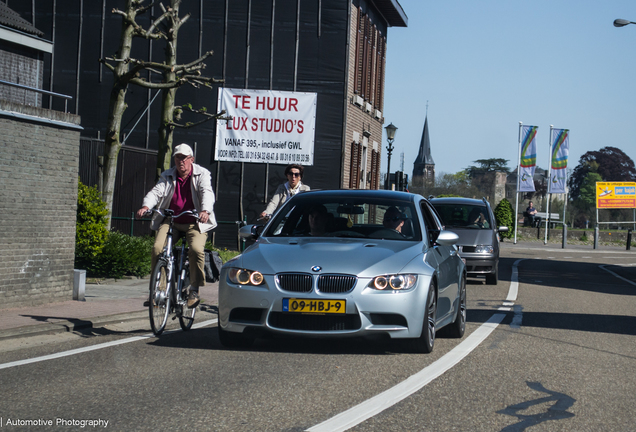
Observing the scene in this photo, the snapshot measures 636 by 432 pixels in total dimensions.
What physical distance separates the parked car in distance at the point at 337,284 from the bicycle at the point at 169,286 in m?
0.90

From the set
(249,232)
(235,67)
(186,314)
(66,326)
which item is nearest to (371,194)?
(249,232)

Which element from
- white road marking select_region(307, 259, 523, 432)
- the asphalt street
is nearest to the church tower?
white road marking select_region(307, 259, 523, 432)

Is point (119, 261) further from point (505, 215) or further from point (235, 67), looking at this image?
point (505, 215)

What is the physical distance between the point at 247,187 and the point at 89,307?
19.4 m

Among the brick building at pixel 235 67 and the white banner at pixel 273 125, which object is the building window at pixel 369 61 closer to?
the brick building at pixel 235 67

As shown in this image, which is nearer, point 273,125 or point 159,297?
point 159,297

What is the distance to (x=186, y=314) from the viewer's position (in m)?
8.85

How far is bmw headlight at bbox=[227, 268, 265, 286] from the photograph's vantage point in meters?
7.18

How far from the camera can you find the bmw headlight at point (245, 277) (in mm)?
7176

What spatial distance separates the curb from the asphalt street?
0.44ft

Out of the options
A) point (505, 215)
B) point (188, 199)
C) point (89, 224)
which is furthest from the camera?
point (505, 215)

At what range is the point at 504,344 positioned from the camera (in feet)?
27.9

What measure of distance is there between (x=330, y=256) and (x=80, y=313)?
3895 millimetres

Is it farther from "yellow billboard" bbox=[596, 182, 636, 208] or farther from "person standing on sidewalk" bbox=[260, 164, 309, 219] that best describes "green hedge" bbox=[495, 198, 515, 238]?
"person standing on sidewalk" bbox=[260, 164, 309, 219]
